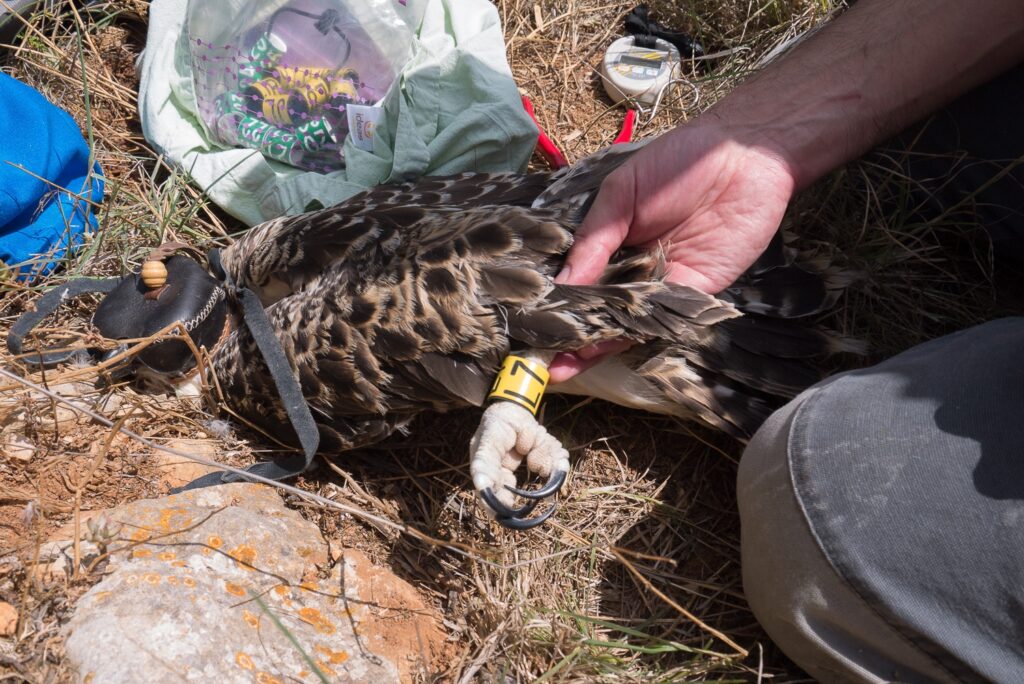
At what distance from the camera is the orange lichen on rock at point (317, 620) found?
5.23ft

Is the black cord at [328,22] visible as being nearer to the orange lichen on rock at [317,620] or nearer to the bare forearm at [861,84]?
the bare forearm at [861,84]

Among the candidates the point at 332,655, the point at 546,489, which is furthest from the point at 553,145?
the point at 332,655

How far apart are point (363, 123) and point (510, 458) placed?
1376 mm

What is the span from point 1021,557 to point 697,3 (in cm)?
204

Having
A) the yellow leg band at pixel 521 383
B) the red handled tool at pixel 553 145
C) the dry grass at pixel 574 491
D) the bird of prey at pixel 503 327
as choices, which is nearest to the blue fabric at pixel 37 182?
the dry grass at pixel 574 491

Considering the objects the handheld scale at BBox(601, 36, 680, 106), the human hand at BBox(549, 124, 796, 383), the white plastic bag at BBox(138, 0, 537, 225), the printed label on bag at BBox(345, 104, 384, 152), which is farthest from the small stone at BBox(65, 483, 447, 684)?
the handheld scale at BBox(601, 36, 680, 106)

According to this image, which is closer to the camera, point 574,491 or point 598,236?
point 598,236

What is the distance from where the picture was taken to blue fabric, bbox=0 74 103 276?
7.52 ft

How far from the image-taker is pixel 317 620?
1609 millimetres

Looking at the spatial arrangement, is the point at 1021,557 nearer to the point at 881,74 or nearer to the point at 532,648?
the point at 532,648

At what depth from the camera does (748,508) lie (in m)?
1.61

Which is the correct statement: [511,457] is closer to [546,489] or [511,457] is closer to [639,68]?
[546,489]

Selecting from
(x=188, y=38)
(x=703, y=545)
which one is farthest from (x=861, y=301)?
(x=188, y=38)

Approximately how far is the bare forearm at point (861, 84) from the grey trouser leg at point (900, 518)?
0.54m
